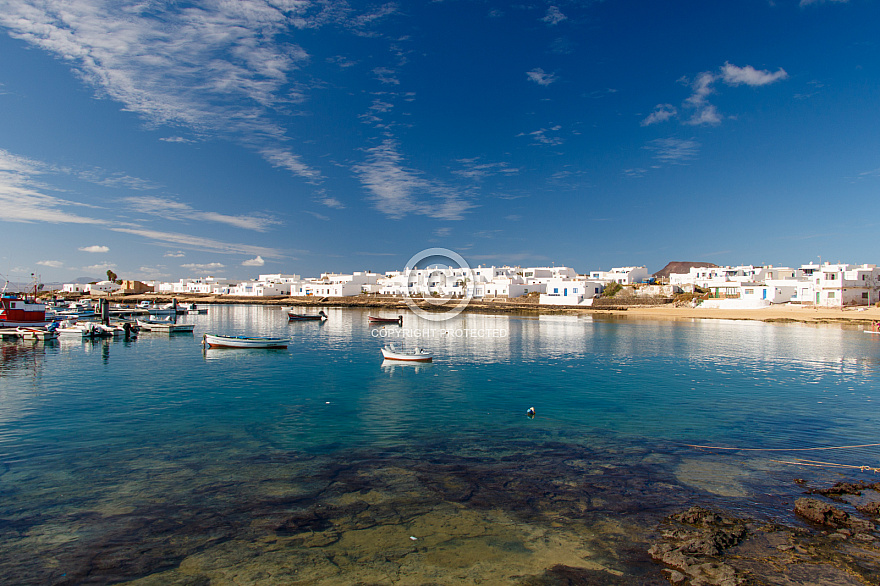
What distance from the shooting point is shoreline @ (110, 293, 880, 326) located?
204 feet

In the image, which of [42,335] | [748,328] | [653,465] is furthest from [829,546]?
[748,328]

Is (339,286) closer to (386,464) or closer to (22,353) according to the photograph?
(22,353)

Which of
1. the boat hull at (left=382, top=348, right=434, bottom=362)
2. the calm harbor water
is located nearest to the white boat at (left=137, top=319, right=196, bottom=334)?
the calm harbor water

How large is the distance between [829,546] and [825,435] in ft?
29.8

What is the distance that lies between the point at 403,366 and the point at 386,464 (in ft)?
56.5

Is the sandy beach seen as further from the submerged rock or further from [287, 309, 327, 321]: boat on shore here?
the submerged rock

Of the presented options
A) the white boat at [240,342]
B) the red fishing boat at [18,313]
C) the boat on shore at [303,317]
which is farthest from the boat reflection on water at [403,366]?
the boat on shore at [303,317]

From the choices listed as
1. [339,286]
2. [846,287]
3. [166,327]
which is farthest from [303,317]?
[846,287]

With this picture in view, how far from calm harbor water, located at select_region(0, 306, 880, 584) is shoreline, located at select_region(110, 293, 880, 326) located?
42644 millimetres

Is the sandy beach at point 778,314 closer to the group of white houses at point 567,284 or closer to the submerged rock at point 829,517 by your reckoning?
the group of white houses at point 567,284

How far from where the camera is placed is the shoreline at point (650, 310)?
2446 inches

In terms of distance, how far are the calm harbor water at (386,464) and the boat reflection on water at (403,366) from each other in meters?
0.55

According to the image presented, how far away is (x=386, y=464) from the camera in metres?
12.0

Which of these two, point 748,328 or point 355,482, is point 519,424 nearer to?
point 355,482
